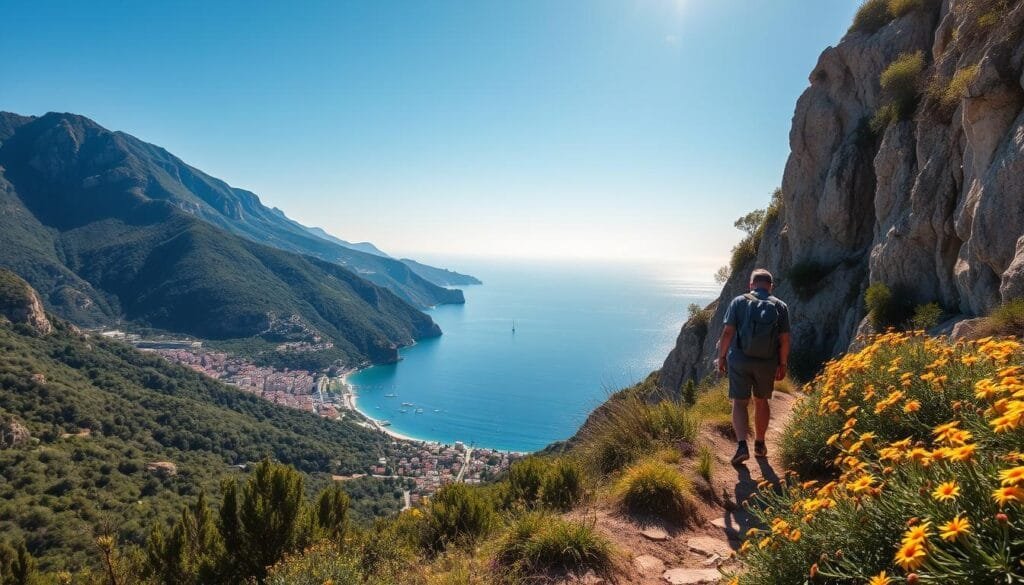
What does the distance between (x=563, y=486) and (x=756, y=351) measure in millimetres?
2492

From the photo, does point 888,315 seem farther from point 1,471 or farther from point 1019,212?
point 1,471

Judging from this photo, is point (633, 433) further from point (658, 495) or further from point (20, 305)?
point (20, 305)

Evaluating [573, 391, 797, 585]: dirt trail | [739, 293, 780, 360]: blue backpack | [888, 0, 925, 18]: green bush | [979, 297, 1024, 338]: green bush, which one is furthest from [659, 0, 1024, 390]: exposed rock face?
[573, 391, 797, 585]: dirt trail

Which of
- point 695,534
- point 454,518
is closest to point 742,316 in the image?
point 695,534

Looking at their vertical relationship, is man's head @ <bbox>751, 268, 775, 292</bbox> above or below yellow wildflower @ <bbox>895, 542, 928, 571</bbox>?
above

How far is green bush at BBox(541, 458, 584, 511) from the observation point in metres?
4.85

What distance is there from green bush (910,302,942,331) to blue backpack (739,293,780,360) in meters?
5.24

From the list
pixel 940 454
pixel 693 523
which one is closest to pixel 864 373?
pixel 693 523

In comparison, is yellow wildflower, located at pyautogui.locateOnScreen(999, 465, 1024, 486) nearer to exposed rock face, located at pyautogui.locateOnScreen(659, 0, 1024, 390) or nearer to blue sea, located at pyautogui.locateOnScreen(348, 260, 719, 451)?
exposed rock face, located at pyautogui.locateOnScreen(659, 0, 1024, 390)

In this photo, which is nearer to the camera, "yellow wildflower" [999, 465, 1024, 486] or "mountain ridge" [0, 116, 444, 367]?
"yellow wildflower" [999, 465, 1024, 486]

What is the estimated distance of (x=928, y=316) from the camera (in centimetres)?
847

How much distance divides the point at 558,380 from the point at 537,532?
3511 inches

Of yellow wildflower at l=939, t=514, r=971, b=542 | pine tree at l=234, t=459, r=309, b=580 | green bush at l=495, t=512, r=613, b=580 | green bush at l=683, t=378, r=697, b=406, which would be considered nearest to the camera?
yellow wildflower at l=939, t=514, r=971, b=542

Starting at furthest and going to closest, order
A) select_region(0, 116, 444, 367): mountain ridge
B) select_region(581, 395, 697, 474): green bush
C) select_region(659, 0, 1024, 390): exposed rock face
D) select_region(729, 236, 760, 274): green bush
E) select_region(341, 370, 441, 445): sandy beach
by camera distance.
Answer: select_region(0, 116, 444, 367): mountain ridge, select_region(341, 370, 441, 445): sandy beach, select_region(729, 236, 760, 274): green bush, select_region(659, 0, 1024, 390): exposed rock face, select_region(581, 395, 697, 474): green bush
